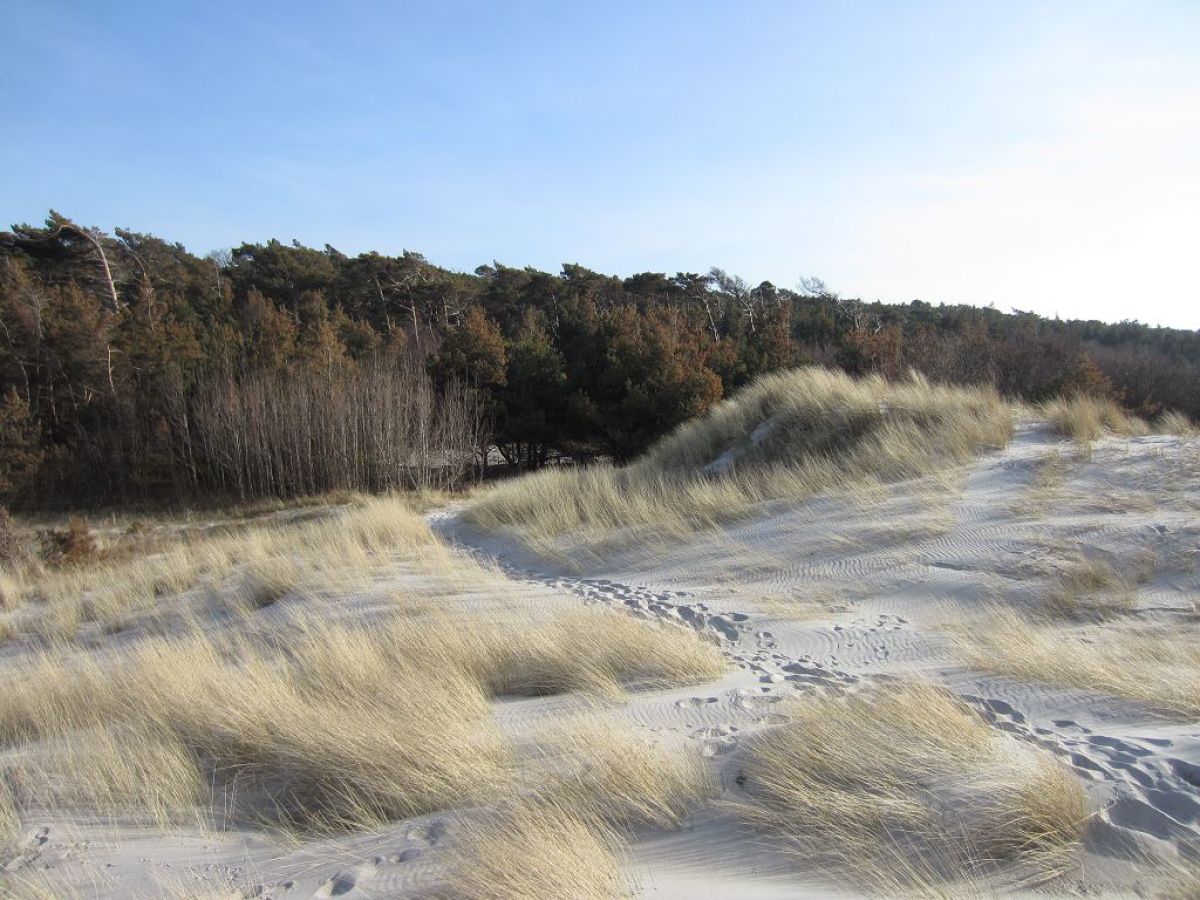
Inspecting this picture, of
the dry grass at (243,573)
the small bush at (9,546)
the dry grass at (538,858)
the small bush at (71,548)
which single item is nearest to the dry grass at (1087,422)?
the dry grass at (243,573)

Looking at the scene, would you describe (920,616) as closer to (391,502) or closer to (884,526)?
(884,526)

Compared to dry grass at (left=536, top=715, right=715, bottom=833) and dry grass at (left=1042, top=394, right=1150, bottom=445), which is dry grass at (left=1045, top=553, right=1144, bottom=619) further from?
dry grass at (left=1042, top=394, right=1150, bottom=445)

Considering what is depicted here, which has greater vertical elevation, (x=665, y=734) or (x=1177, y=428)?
(x=1177, y=428)

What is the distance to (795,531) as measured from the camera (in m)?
9.49

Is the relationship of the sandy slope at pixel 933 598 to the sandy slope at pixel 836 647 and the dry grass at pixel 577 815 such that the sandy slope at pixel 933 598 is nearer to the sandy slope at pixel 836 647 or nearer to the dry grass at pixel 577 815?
the sandy slope at pixel 836 647

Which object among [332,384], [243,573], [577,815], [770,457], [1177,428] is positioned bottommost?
[243,573]

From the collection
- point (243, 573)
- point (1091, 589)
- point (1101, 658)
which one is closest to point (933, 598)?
point (1091, 589)

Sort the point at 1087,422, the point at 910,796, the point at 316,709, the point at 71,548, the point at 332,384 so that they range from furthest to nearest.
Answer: the point at 332,384, the point at 71,548, the point at 1087,422, the point at 316,709, the point at 910,796

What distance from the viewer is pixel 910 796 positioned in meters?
2.94

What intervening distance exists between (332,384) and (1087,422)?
20749mm

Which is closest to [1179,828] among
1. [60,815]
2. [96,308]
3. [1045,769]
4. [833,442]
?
[1045,769]

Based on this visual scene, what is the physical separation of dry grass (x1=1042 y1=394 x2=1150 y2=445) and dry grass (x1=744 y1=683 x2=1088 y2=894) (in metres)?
9.31

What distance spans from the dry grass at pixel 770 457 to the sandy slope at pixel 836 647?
73 centimetres

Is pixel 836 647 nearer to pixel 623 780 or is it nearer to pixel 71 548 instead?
pixel 623 780
